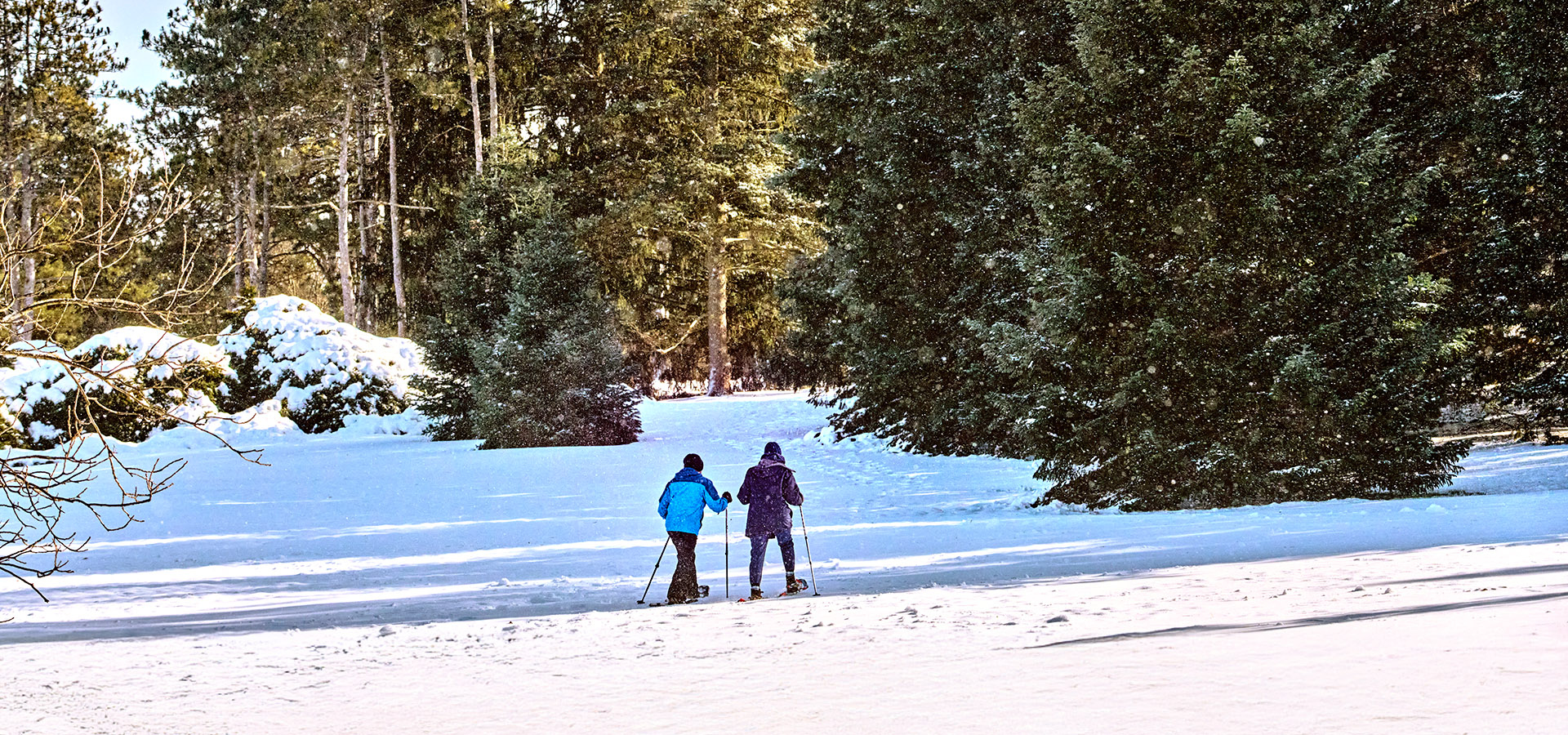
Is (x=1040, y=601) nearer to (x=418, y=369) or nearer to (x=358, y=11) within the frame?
(x=418, y=369)

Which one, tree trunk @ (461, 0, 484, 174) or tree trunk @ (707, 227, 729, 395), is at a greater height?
tree trunk @ (461, 0, 484, 174)

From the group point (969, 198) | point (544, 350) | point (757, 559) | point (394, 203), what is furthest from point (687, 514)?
point (394, 203)

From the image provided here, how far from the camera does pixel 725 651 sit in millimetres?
8016

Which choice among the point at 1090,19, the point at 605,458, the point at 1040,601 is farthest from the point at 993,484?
the point at 1040,601

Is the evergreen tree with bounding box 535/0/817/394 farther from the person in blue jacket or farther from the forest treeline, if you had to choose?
the person in blue jacket

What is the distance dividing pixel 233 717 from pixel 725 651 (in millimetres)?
2605

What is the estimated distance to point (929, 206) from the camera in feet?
79.4

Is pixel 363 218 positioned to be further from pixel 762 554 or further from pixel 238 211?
pixel 762 554

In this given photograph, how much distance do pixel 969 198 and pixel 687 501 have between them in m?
13.1

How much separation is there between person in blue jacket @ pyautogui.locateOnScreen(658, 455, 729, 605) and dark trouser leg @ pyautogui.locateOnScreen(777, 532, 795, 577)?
1.67ft

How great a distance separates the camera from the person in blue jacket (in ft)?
34.4

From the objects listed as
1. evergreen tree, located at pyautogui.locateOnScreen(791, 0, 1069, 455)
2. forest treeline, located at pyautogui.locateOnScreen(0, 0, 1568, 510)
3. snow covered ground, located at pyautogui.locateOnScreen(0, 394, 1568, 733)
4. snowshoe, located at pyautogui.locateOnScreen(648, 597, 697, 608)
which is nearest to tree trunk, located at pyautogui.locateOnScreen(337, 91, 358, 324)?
forest treeline, located at pyautogui.locateOnScreen(0, 0, 1568, 510)

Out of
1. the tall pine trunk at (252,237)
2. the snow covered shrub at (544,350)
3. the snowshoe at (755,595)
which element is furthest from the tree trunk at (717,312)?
the snowshoe at (755,595)

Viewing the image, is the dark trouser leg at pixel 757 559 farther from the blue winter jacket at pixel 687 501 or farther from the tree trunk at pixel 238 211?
the tree trunk at pixel 238 211
